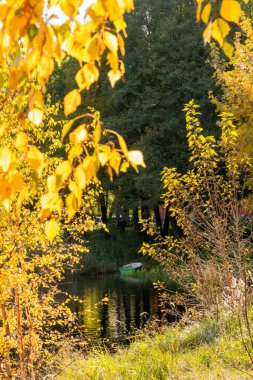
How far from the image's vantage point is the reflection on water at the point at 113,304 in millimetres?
15883

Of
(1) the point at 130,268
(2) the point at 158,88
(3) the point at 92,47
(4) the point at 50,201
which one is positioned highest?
(2) the point at 158,88

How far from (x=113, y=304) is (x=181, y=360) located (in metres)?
11.8

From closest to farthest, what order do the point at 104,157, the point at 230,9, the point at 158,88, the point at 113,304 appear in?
the point at 230,9
the point at 104,157
the point at 113,304
the point at 158,88

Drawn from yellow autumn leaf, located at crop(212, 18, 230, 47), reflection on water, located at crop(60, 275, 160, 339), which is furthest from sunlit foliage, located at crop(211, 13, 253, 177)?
yellow autumn leaf, located at crop(212, 18, 230, 47)

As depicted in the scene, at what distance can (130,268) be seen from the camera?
2764 centimetres

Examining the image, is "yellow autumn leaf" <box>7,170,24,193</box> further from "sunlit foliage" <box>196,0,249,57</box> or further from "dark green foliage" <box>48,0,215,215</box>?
"dark green foliage" <box>48,0,215,215</box>

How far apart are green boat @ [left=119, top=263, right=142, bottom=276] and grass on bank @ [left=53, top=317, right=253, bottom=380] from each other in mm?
17165

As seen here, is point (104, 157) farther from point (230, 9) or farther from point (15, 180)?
point (230, 9)

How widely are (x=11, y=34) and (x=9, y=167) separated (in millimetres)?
427

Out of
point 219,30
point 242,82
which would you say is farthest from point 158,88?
point 219,30

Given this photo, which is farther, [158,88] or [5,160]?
[158,88]

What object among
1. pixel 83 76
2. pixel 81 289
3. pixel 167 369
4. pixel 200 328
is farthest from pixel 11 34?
pixel 81 289

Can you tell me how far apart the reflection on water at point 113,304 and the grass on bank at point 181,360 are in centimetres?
325

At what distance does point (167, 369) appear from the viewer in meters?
7.84
